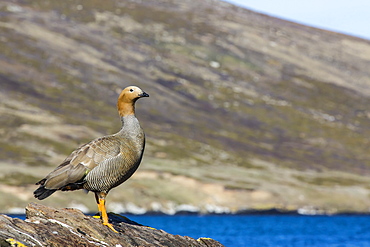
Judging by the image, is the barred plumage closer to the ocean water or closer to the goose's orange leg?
the goose's orange leg

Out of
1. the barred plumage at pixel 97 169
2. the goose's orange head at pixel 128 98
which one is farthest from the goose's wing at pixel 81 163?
the goose's orange head at pixel 128 98

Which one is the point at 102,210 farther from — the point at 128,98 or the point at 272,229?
the point at 272,229

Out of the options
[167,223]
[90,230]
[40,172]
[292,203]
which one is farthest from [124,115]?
[292,203]

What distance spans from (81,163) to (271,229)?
311 ft

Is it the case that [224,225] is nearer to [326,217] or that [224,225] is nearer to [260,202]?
[260,202]

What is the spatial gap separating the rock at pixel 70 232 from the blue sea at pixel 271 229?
199ft

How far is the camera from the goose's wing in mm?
18125

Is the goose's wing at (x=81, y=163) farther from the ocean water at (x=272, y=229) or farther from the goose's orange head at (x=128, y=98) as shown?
the ocean water at (x=272, y=229)

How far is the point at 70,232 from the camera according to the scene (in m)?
16.8

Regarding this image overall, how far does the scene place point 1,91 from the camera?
171375mm

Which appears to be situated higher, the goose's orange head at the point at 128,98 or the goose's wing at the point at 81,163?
the goose's orange head at the point at 128,98

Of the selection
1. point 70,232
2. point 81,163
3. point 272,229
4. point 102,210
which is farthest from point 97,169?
point 272,229

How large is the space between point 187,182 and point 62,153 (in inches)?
1059

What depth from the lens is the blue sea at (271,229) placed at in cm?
8862
